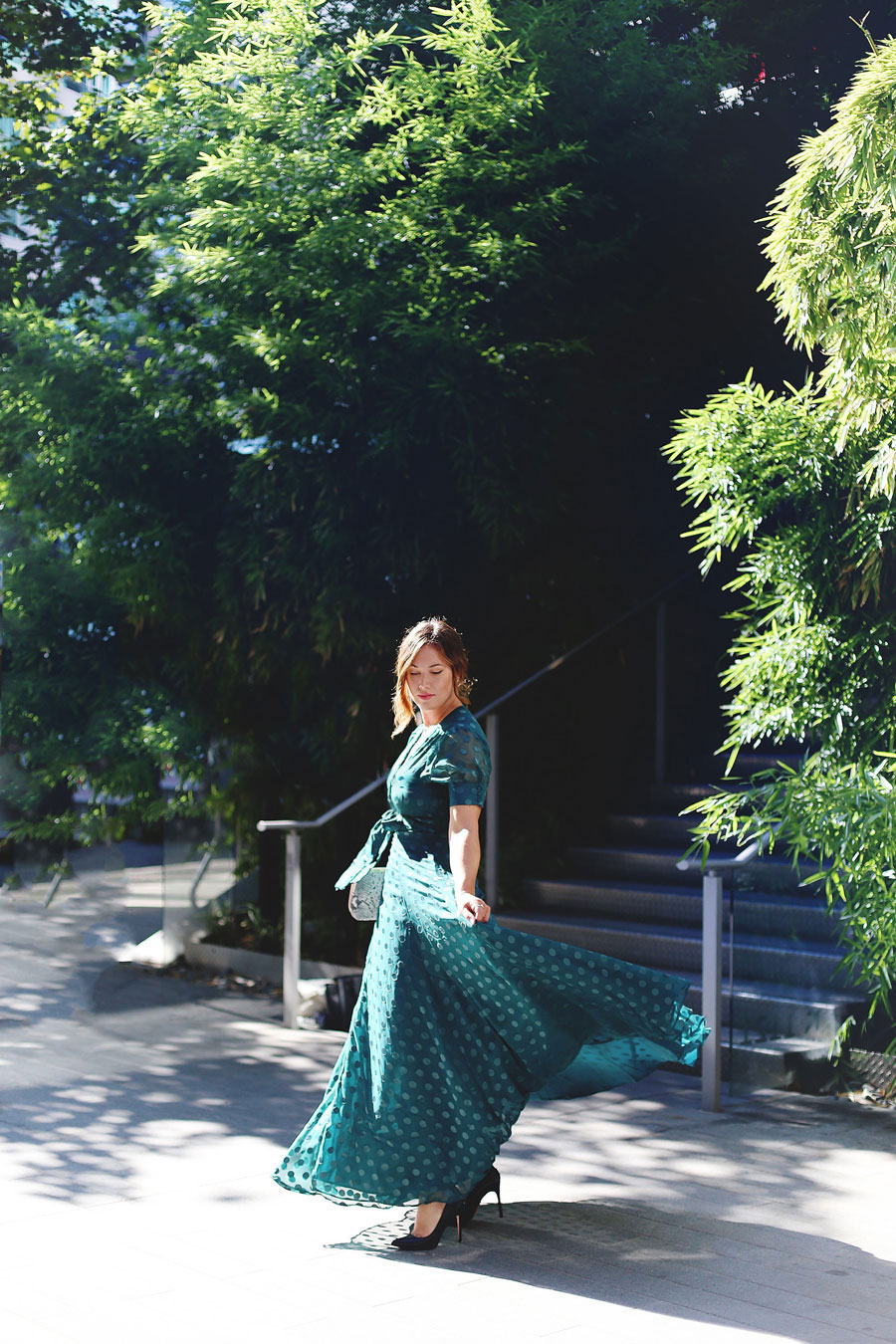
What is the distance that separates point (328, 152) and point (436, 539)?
6.32ft

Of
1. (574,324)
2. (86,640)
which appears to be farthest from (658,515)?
(86,640)

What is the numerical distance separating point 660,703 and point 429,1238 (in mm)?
5067

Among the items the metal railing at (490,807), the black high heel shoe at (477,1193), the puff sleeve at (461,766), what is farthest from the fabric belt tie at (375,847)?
the metal railing at (490,807)

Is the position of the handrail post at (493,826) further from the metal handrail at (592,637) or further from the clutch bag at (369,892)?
the clutch bag at (369,892)

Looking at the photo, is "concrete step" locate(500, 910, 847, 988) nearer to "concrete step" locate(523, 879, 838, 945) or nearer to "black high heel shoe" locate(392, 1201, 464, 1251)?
"concrete step" locate(523, 879, 838, 945)

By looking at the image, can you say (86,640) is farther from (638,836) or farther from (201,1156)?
(201,1156)

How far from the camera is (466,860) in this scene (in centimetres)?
386

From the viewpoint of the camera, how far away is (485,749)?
156 inches

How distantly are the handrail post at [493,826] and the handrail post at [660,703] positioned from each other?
103cm

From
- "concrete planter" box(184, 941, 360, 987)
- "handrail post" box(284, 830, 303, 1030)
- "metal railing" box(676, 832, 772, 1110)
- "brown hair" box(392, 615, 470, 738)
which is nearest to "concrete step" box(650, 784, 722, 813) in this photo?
"concrete planter" box(184, 941, 360, 987)

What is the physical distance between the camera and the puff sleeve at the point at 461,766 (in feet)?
12.8

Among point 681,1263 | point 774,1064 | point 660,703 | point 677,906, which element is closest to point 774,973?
point 774,1064

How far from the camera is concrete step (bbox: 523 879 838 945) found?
18.9 ft

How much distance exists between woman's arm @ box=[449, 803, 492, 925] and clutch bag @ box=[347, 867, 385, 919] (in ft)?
1.12
